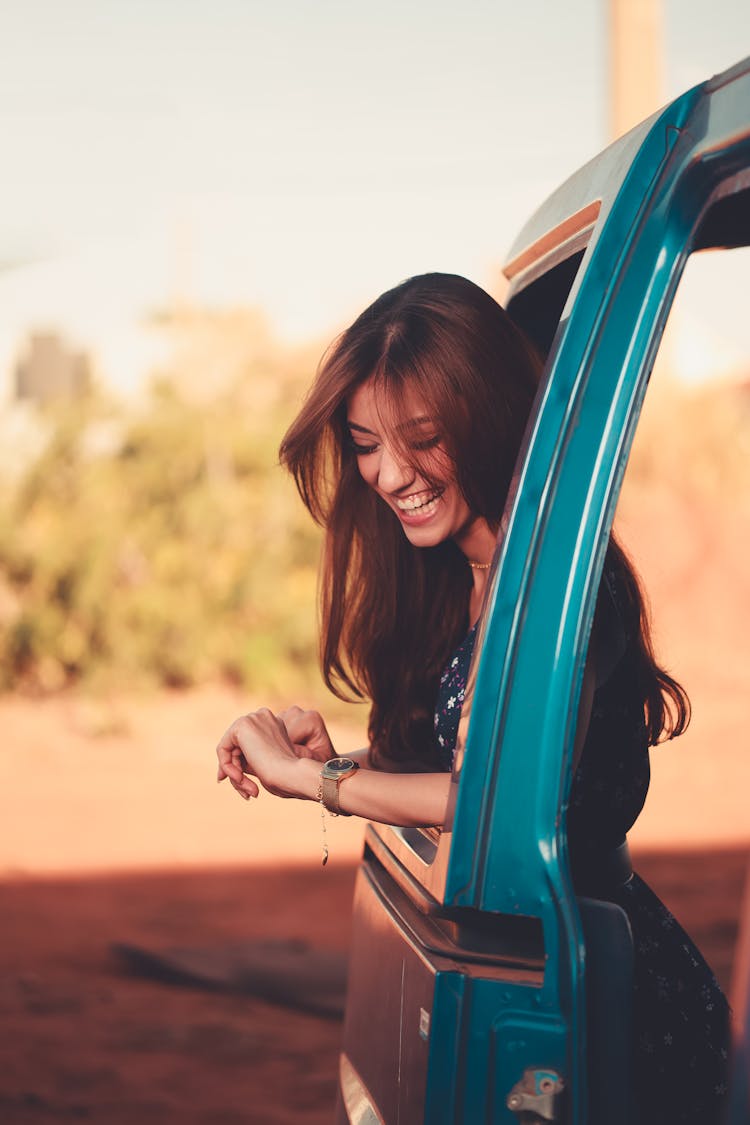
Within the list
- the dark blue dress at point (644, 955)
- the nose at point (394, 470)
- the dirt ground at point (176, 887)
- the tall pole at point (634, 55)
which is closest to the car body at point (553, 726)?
the dark blue dress at point (644, 955)

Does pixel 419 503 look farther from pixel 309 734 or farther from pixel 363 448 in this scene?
pixel 309 734

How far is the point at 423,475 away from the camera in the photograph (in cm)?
198

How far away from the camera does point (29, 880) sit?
22.5 feet

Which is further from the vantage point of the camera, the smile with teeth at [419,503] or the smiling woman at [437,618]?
the smile with teeth at [419,503]

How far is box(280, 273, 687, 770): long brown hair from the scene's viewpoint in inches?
75.9

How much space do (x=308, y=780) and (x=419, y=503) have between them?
0.50 m

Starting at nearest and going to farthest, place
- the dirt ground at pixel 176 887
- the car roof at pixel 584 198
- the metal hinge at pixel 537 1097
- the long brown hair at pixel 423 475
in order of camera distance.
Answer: the metal hinge at pixel 537 1097, the car roof at pixel 584 198, the long brown hair at pixel 423 475, the dirt ground at pixel 176 887

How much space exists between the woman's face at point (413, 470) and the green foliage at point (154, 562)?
8420 millimetres

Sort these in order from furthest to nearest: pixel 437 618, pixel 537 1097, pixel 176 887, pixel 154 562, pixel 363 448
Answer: pixel 154 562
pixel 176 887
pixel 437 618
pixel 363 448
pixel 537 1097

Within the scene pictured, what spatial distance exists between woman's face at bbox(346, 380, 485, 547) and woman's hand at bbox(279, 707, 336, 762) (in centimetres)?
37

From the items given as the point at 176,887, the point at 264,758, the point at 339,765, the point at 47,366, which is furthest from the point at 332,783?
the point at 47,366

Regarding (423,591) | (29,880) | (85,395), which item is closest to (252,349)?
(85,395)

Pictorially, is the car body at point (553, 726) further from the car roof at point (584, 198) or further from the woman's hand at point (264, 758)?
the woman's hand at point (264, 758)

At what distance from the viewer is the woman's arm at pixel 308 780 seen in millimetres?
1678
